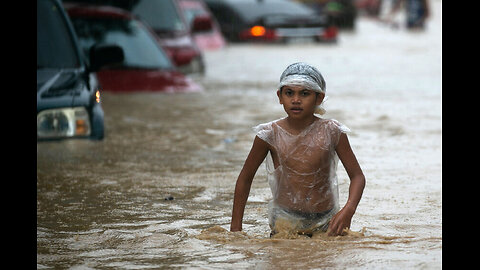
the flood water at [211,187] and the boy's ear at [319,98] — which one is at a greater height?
the boy's ear at [319,98]

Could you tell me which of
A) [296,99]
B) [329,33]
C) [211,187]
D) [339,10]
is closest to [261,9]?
[329,33]

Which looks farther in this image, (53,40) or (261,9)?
(261,9)

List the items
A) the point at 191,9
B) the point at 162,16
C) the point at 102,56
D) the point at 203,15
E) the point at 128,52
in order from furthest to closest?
the point at 191,9 < the point at 203,15 < the point at 162,16 < the point at 128,52 < the point at 102,56

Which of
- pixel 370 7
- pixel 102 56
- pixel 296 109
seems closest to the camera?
pixel 296 109

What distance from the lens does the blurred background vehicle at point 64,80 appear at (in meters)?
8.00

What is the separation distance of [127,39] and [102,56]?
283 cm

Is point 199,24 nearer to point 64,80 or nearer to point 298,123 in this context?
point 64,80

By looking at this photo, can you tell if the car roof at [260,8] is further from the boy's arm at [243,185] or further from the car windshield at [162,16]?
the boy's arm at [243,185]

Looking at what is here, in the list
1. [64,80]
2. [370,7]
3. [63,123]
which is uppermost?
[64,80]

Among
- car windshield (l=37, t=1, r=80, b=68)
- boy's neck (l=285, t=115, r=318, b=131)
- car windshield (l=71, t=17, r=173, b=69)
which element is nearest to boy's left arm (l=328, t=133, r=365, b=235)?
boy's neck (l=285, t=115, r=318, b=131)

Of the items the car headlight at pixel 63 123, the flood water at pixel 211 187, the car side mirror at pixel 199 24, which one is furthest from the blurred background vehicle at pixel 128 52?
the car headlight at pixel 63 123

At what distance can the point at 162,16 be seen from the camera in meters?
15.5

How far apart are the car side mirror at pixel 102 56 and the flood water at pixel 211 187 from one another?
81cm
